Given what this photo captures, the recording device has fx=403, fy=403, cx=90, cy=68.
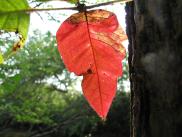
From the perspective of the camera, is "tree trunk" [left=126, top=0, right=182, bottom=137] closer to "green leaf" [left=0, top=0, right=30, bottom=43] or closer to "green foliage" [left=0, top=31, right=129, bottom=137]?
"green leaf" [left=0, top=0, right=30, bottom=43]

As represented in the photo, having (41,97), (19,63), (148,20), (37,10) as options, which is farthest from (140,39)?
(41,97)

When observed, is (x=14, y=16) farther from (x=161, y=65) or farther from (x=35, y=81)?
(x=35, y=81)

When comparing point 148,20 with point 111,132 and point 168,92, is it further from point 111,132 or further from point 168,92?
point 111,132

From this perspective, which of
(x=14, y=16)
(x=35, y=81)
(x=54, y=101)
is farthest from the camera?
(x=54, y=101)

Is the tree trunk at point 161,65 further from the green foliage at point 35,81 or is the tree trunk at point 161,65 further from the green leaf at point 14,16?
the green foliage at point 35,81

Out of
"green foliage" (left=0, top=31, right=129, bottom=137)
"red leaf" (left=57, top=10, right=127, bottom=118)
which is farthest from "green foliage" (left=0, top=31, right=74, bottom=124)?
"red leaf" (left=57, top=10, right=127, bottom=118)

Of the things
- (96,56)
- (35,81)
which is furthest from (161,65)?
(35,81)
